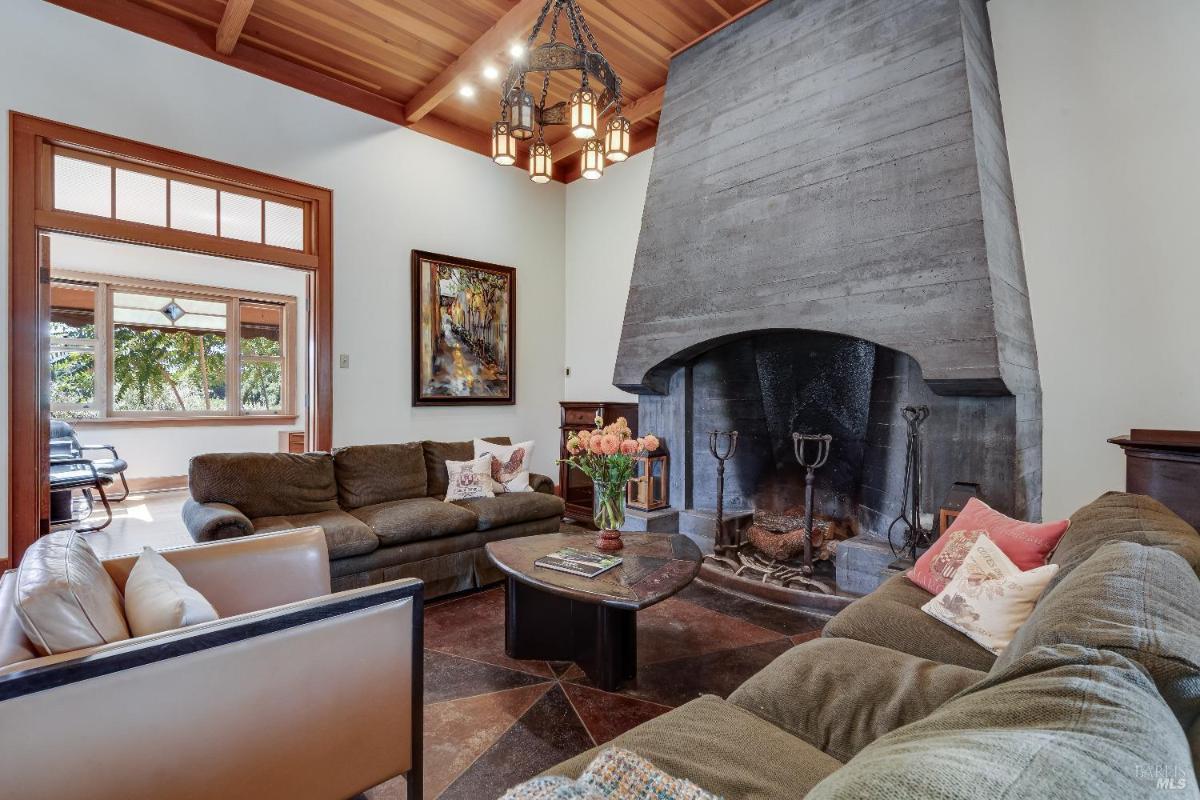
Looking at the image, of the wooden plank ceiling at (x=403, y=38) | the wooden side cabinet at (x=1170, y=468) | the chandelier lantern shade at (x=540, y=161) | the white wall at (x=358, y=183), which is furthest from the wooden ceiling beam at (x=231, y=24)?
the wooden side cabinet at (x=1170, y=468)

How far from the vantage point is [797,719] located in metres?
1.27

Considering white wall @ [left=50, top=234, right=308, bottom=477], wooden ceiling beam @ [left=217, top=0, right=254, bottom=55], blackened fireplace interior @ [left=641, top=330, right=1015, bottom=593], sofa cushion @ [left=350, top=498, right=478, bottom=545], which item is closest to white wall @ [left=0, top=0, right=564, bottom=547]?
wooden ceiling beam @ [left=217, top=0, right=254, bottom=55]

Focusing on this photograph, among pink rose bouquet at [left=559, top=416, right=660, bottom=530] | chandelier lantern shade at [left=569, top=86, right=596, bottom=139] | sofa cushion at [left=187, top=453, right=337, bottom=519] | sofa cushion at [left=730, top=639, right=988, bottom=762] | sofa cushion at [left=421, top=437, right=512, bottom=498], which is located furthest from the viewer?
sofa cushion at [left=421, top=437, right=512, bottom=498]

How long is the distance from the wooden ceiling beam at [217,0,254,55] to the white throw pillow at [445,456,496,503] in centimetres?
298

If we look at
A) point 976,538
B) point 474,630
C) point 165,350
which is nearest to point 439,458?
point 474,630

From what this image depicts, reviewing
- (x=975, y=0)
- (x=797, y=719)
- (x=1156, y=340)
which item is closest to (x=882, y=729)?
(x=797, y=719)

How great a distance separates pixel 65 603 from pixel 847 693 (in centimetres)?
176

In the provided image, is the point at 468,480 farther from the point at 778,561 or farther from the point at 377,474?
the point at 778,561

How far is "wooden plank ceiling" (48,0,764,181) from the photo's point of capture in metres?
3.30

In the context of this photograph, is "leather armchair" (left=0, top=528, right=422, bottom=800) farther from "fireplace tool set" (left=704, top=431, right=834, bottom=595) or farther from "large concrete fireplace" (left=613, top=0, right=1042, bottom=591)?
"large concrete fireplace" (left=613, top=0, right=1042, bottom=591)

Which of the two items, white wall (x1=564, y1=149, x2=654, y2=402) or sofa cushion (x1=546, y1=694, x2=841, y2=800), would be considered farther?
white wall (x1=564, y1=149, x2=654, y2=402)

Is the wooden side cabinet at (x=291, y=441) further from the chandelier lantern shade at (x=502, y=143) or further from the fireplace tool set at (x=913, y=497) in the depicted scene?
the fireplace tool set at (x=913, y=497)

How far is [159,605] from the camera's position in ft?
4.21

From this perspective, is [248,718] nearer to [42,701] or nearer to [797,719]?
[42,701]
